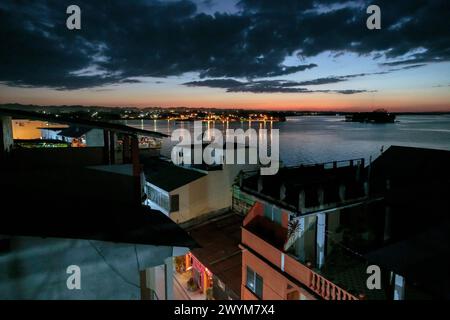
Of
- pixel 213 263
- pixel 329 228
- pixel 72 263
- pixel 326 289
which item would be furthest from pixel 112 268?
pixel 213 263

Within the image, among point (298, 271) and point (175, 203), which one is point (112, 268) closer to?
point (298, 271)

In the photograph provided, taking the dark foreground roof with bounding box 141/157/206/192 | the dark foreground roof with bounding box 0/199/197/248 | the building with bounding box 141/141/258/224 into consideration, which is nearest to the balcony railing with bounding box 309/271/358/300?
the dark foreground roof with bounding box 0/199/197/248

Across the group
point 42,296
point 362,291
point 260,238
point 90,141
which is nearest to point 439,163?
point 362,291

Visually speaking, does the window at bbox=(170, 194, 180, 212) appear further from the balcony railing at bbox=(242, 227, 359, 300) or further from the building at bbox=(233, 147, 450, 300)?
the balcony railing at bbox=(242, 227, 359, 300)

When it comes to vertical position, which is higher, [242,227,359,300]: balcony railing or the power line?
the power line

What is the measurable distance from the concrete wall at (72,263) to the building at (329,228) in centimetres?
569

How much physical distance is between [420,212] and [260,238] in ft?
19.4

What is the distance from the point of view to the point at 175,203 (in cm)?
2088

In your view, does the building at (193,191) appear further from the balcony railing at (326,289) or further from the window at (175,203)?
the balcony railing at (326,289)

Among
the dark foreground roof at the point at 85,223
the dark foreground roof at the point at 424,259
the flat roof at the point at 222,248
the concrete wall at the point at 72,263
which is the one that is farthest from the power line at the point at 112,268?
the flat roof at the point at 222,248

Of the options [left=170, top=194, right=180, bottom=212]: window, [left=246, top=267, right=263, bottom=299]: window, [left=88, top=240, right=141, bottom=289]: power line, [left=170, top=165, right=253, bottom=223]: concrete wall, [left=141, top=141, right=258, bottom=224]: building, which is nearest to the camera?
[left=88, top=240, right=141, bottom=289]: power line

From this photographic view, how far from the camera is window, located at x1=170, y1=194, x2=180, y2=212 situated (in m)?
20.7

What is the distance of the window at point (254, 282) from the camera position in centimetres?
1175

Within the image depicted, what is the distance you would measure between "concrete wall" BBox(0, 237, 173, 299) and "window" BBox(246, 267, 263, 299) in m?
7.43
